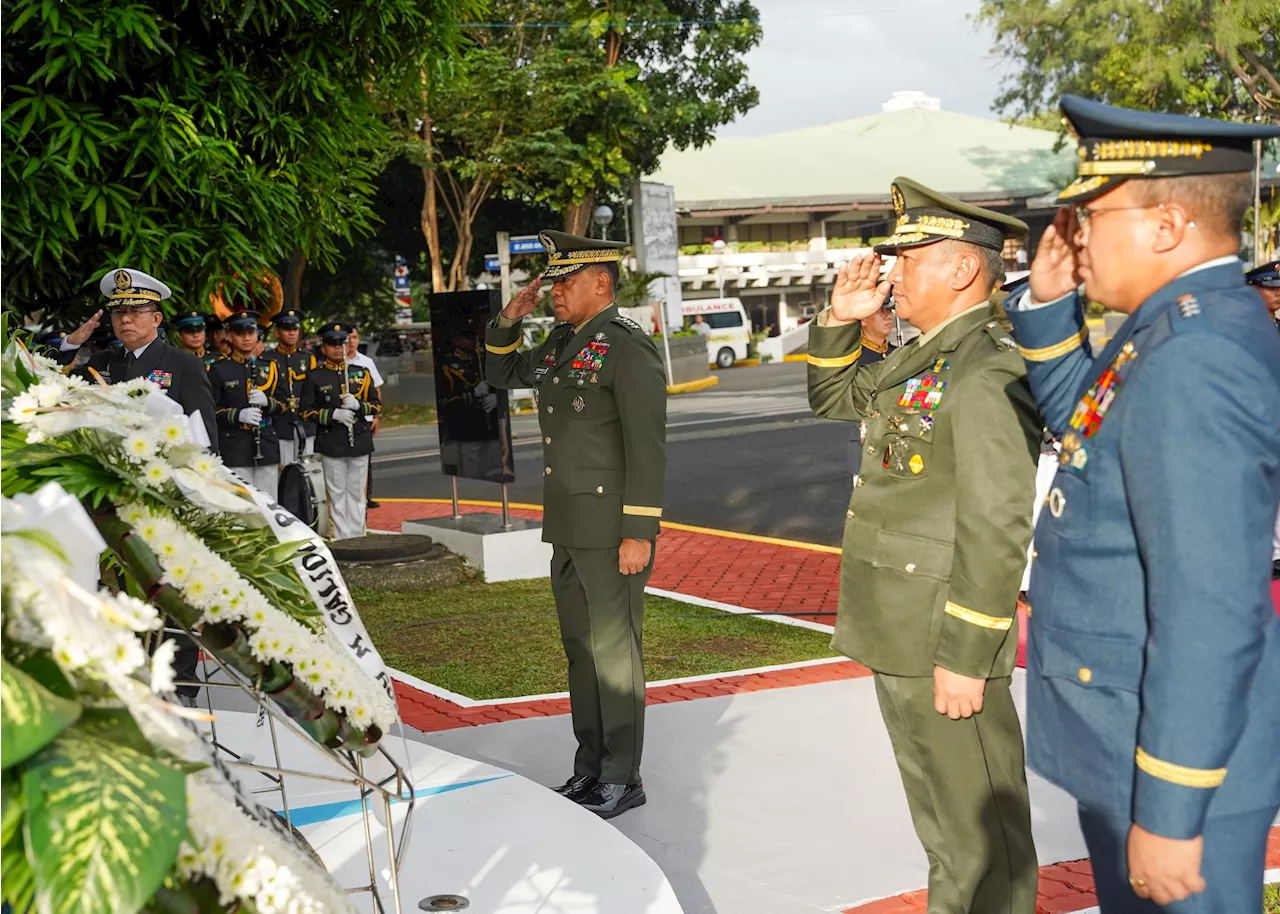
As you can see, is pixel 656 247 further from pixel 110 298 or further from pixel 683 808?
pixel 683 808

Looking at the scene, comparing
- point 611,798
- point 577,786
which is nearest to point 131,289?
point 577,786

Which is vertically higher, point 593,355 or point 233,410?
point 593,355

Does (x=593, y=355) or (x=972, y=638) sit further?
(x=593, y=355)

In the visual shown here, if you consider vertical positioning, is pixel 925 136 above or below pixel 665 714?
above

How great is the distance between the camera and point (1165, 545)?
2.20 meters

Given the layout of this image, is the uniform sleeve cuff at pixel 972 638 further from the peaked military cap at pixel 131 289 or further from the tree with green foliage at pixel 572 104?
the tree with green foliage at pixel 572 104

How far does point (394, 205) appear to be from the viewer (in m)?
34.3

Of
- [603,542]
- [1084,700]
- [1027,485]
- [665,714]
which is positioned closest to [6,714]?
A: [1084,700]

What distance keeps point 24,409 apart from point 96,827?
35.1 inches

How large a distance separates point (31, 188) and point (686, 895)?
171 inches

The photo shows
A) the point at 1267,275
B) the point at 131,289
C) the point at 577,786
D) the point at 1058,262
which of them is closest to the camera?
the point at 1058,262

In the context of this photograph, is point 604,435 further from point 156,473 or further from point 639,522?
point 156,473

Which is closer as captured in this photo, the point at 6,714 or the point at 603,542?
the point at 6,714

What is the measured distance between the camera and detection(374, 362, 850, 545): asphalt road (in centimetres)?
1334
